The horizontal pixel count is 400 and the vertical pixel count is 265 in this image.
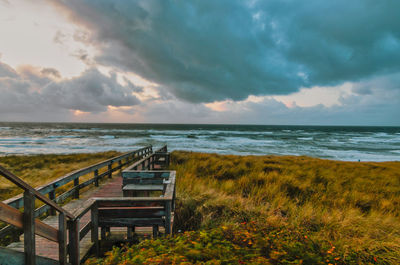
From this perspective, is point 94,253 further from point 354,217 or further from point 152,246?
point 354,217

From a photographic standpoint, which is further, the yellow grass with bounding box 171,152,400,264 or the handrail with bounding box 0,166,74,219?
the yellow grass with bounding box 171,152,400,264

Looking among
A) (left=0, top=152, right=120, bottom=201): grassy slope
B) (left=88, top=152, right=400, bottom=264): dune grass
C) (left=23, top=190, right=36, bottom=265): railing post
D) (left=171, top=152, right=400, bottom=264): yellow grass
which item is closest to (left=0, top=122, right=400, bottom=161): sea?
(left=0, top=152, right=120, bottom=201): grassy slope

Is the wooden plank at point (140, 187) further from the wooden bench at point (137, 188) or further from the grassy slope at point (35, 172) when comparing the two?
the grassy slope at point (35, 172)

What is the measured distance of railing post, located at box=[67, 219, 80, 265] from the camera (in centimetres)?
300

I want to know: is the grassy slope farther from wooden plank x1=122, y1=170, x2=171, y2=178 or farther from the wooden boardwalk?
wooden plank x1=122, y1=170, x2=171, y2=178

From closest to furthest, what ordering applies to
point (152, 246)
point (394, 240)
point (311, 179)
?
→ point (152, 246) < point (394, 240) < point (311, 179)

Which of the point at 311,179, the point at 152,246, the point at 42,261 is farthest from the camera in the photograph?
the point at 311,179

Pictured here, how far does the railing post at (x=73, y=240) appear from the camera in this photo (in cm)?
300

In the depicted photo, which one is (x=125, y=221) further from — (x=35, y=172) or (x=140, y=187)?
(x=35, y=172)

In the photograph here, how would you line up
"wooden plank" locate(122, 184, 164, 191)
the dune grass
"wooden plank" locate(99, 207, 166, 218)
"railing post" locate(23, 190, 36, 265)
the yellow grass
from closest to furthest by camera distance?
"railing post" locate(23, 190, 36, 265)
the dune grass
"wooden plank" locate(99, 207, 166, 218)
the yellow grass
"wooden plank" locate(122, 184, 164, 191)

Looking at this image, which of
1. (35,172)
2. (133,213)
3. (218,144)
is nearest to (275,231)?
(133,213)

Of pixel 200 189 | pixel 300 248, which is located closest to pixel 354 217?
pixel 300 248

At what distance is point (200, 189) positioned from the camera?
7.09m

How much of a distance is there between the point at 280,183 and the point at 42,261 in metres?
8.63
